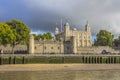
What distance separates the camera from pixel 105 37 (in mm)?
155250

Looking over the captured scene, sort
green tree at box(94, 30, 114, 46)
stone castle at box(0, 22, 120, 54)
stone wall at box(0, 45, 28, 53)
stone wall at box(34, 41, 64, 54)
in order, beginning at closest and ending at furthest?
1. stone castle at box(0, 22, 120, 54)
2. stone wall at box(34, 41, 64, 54)
3. stone wall at box(0, 45, 28, 53)
4. green tree at box(94, 30, 114, 46)

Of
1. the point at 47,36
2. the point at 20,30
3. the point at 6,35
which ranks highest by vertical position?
the point at 20,30

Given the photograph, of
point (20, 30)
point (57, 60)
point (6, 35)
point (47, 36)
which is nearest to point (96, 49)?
point (47, 36)

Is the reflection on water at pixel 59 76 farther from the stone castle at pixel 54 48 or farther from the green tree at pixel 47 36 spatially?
the green tree at pixel 47 36

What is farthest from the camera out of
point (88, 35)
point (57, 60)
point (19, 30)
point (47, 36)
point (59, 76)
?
point (88, 35)

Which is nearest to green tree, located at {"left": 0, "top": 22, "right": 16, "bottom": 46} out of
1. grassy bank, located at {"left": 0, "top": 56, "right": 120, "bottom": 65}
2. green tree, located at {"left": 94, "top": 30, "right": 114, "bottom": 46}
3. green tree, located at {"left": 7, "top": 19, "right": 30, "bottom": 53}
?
green tree, located at {"left": 7, "top": 19, "right": 30, "bottom": 53}

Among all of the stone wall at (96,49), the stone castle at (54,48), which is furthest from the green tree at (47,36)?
the stone castle at (54,48)

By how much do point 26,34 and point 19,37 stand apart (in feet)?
10.3

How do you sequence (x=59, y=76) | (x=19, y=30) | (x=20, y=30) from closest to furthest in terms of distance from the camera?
(x=59, y=76), (x=20, y=30), (x=19, y=30)

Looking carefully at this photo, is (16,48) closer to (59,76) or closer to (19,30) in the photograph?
(19,30)

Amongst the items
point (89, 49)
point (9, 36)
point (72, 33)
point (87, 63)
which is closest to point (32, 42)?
point (9, 36)

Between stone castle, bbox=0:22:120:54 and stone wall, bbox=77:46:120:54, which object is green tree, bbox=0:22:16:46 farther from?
stone wall, bbox=77:46:120:54

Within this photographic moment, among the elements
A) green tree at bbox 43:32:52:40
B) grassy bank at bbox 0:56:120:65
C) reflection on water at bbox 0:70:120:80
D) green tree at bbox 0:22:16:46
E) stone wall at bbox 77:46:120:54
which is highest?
green tree at bbox 43:32:52:40

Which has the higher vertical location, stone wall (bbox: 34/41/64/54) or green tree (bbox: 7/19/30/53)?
green tree (bbox: 7/19/30/53)
